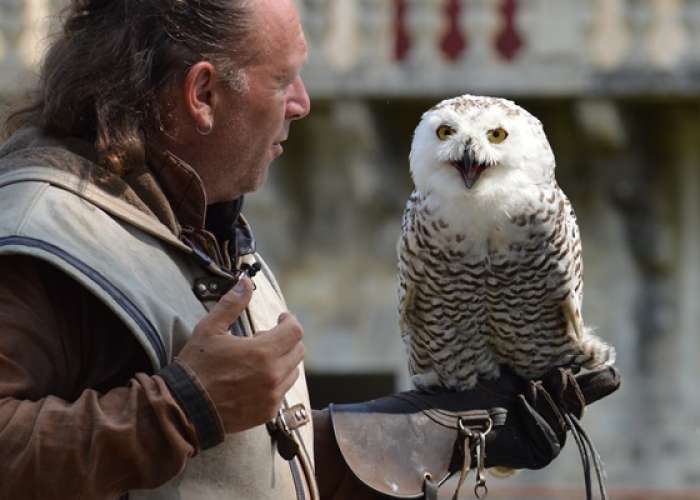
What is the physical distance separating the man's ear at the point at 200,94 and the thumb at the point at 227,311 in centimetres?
31

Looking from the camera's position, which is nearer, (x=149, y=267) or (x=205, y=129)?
(x=149, y=267)

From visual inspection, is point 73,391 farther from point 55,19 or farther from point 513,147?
point 513,147

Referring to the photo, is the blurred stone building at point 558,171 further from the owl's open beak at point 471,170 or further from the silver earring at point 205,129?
the silver earring at point 205,129

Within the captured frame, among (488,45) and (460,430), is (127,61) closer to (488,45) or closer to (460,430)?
(460,430)

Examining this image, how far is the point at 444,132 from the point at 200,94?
1077 millimetres

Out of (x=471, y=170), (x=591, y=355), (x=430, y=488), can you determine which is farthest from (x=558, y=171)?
(x=430, y=488)

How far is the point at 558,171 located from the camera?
748 centimetres

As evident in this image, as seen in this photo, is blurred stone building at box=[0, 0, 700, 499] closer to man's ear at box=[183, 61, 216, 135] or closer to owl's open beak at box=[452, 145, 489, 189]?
owl's open beak at box=[452, 145, 489, 189]

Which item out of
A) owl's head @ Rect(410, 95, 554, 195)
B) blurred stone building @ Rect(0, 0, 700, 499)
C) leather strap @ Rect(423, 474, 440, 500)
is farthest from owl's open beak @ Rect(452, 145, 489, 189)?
blurred stone building @ Rect(0, 0, 700, 499)

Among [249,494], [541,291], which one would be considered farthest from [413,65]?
[249,494]

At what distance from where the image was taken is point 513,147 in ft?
11.6

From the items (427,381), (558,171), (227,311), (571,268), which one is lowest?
(558,171)

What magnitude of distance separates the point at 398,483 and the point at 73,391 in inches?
33.9

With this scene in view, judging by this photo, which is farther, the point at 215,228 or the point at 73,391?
the point at 215,228
